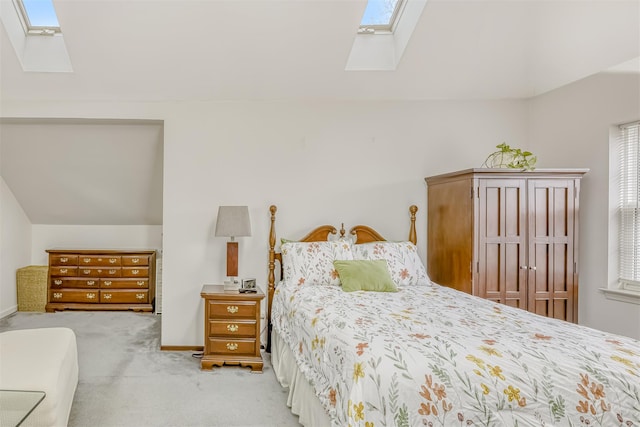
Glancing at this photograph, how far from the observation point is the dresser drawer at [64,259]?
5.13m

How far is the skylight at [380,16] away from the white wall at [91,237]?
149 inches

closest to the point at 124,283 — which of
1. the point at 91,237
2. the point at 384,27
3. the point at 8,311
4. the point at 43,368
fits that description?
the point at 91,237

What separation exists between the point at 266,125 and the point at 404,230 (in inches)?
66.1

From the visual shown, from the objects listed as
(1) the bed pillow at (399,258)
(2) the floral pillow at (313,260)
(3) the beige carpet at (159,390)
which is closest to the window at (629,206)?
(1) the bed pillow at (399,258)

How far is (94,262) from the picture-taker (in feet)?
16.9

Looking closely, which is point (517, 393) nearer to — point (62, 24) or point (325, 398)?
point (325, 398)

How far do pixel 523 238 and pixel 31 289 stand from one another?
5529 mm

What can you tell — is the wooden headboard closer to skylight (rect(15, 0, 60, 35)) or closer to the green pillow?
the green pillow

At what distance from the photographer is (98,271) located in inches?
203

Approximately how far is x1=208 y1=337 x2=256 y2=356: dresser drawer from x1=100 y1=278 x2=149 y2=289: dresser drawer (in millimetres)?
2314

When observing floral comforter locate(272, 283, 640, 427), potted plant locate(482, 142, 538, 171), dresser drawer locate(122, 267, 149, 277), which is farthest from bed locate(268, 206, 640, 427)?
dresser drawer locate(122, 267, 149, 277)

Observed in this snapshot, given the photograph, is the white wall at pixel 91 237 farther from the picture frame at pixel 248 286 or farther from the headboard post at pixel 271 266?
the picture frame at pixel 248 286

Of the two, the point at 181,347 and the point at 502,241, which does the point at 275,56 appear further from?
the point at 181,347

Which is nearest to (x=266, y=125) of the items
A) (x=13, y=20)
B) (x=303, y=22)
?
(x=303, y=22)
